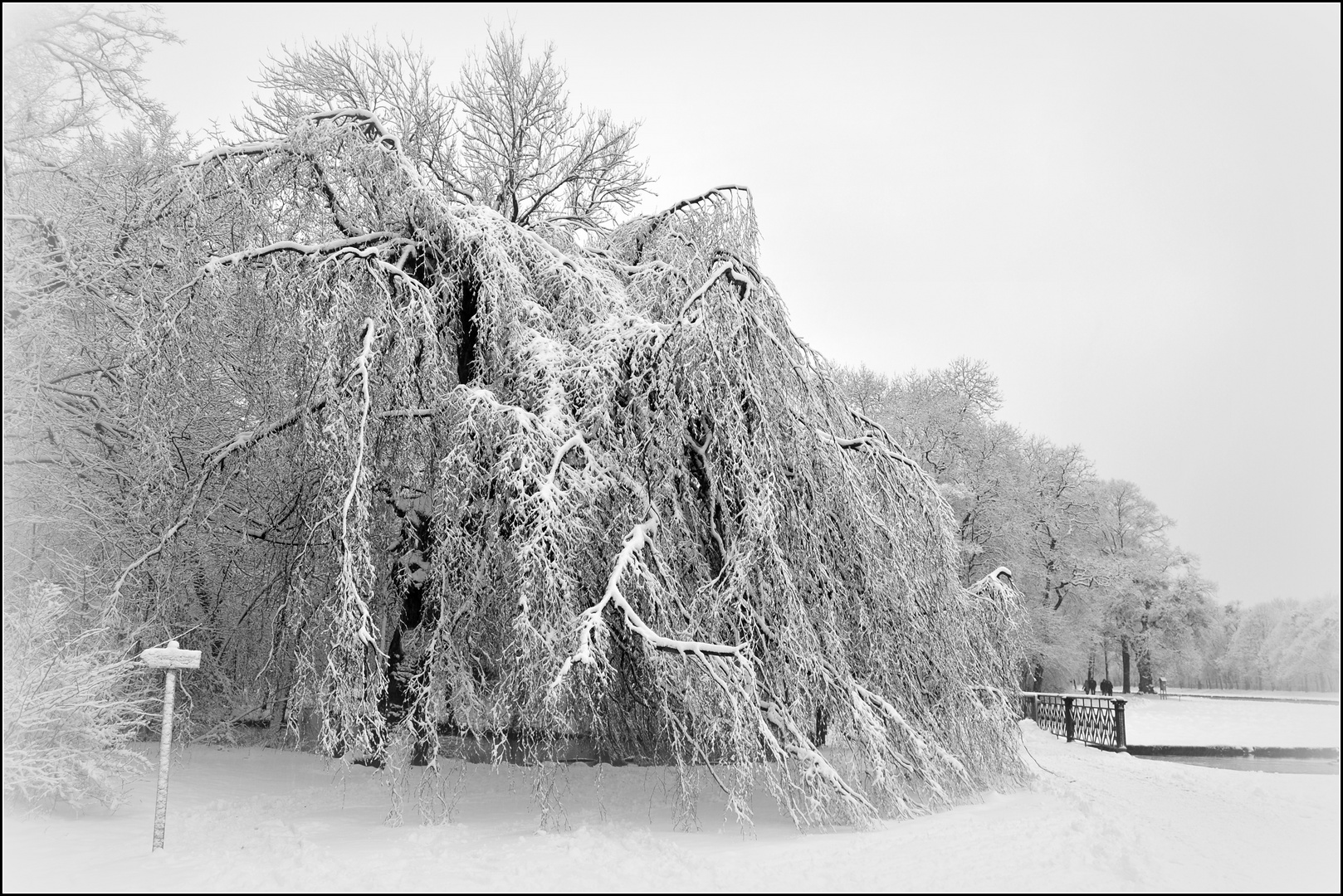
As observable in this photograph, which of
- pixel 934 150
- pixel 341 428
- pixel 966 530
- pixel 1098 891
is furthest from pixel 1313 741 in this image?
pixel 341 428

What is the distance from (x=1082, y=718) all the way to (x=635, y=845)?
12.7 m

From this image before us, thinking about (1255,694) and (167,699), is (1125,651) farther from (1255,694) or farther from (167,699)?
(167,699)

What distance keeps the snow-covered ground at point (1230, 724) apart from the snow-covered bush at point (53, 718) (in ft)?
42.0

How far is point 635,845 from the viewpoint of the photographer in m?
5.42

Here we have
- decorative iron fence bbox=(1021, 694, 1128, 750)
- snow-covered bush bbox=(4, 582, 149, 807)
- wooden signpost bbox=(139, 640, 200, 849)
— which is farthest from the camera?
decorative iron fence bbox=(1021, 694, 1128, 750)

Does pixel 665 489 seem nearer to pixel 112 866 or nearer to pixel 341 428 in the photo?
pixel 341 428

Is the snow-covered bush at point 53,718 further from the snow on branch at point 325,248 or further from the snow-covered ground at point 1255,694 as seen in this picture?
the snow-covered ground at point 1255,694

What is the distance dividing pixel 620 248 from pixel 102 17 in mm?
5059

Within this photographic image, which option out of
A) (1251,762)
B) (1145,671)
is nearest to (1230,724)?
(1251,762)

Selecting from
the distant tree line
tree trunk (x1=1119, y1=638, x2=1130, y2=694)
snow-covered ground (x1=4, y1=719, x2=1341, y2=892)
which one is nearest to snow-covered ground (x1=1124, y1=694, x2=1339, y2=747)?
Answer: the distant tree line

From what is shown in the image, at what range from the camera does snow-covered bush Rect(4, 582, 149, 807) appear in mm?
5461

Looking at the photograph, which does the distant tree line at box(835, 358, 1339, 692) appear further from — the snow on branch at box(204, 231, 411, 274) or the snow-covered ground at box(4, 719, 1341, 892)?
the snow on branch at box(204, 231, 411, 274)

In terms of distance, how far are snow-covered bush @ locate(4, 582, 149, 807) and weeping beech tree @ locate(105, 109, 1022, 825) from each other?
0.98 metres

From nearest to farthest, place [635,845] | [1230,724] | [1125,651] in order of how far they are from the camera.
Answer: [635,845]
[1230,724]
[1125,651]
